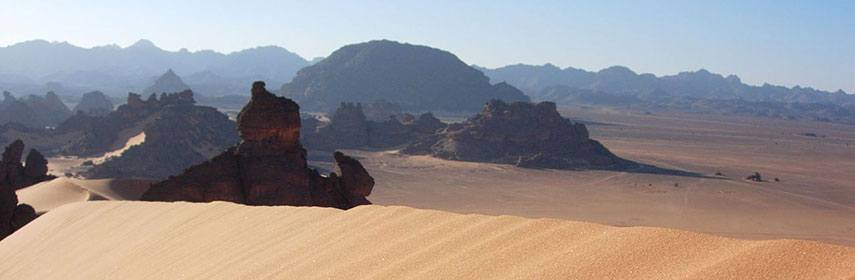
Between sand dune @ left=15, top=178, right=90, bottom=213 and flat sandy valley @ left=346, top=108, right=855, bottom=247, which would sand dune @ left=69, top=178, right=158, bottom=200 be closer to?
sand dune @ left=15, top=178, right=90, bottom=213

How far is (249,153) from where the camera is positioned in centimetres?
1493

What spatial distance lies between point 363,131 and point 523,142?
1366cm

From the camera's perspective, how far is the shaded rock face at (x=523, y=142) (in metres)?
42.4

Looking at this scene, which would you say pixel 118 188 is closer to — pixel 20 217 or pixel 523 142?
pixel 20 217

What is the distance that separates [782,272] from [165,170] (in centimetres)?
3395

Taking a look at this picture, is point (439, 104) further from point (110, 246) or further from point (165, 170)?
point (110, 246)

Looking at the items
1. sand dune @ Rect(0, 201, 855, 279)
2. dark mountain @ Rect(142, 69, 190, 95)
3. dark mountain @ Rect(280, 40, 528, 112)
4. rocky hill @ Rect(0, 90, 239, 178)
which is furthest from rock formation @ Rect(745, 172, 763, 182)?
dark mountain @ Rect(142, 69, 190, 95)

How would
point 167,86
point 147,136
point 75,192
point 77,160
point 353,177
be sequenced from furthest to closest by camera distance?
point 167,86 < point 77,160 < point 147,136 < point 75,192 < point 353,177

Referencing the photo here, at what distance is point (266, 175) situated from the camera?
46.2 feet

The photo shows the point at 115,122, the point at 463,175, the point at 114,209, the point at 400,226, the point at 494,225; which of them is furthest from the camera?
the point at 115,122

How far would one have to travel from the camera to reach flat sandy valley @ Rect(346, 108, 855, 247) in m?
24.9

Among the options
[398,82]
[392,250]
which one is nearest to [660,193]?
[392,250]

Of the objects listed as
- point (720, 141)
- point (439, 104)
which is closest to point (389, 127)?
point (720, 141)

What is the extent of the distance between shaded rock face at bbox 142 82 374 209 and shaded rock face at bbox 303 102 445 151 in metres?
33.5
